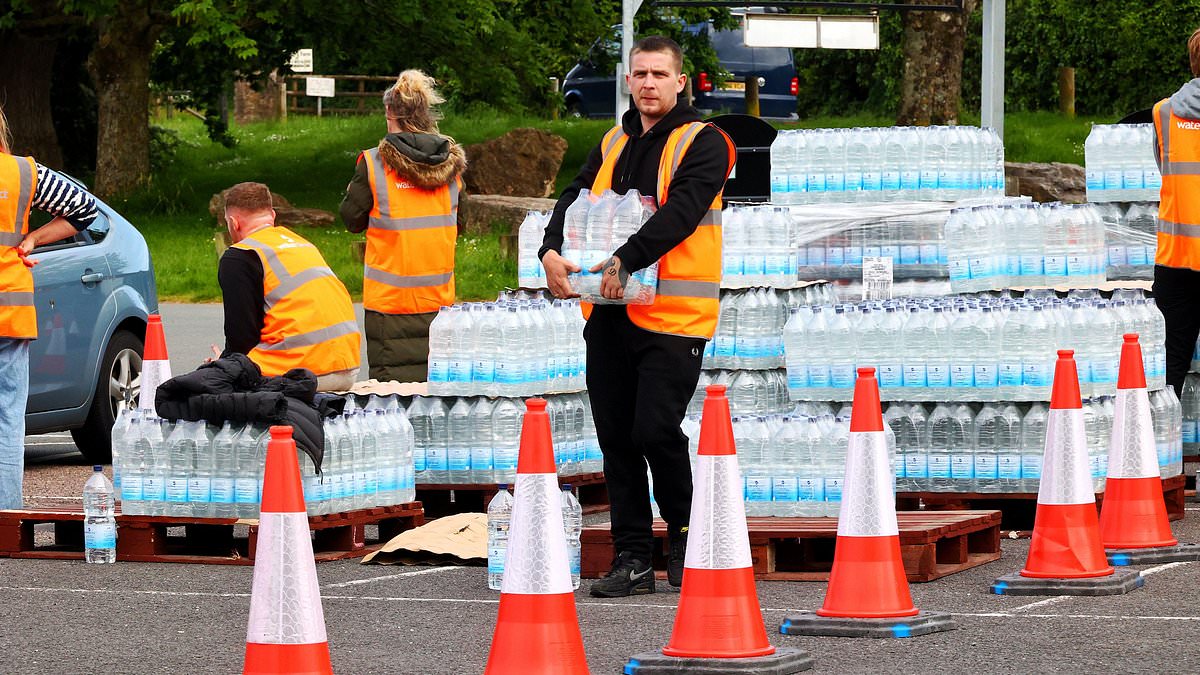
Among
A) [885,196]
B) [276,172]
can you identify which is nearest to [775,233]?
[885,196]

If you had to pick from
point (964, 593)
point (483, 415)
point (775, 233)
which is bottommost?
point (964, 593)

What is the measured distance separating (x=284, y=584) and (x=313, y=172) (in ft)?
101

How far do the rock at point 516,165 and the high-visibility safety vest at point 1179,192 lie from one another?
20.5 meters

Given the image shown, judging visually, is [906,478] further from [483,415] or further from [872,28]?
[872,28]

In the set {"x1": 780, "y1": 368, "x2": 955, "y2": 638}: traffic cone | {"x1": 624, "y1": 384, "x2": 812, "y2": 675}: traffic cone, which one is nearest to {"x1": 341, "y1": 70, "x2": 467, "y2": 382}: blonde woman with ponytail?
{"x1": 780, "y1": 368, "x2": 955, "y2": 638}: traffic cone

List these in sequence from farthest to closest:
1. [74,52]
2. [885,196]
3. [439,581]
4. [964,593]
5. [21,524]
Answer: [74,52], [885,196], [21,524], [439,581], [964,593]

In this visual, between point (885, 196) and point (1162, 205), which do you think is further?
point (885, 196)

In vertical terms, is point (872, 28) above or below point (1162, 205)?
above

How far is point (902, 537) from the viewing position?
9.06 m

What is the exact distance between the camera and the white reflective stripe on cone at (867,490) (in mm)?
7676

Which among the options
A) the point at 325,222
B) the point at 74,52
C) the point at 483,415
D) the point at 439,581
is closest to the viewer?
the point at 439,581

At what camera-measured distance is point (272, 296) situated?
32.8 feet

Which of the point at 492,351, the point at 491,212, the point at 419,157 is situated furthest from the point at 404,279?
the point at 491,212

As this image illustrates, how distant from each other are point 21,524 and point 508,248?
16.6 metres
